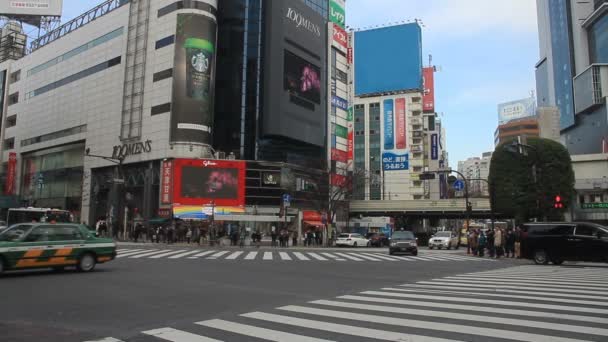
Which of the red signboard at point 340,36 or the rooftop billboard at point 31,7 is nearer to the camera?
the rooftop billboard at point 31,7

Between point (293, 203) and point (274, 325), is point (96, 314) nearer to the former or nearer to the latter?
point (274, 325)

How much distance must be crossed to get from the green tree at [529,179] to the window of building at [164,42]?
1440 inches

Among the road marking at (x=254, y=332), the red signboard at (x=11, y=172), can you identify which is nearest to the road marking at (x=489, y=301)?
the road marking at (x=254, y=332)

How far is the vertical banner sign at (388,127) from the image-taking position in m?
99.2

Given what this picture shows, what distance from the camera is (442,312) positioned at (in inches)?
312

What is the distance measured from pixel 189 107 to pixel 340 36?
30256mm

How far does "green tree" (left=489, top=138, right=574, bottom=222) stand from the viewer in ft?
121

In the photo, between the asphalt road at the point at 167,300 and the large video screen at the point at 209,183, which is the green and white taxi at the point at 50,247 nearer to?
the asphalt road at the point at 167,300

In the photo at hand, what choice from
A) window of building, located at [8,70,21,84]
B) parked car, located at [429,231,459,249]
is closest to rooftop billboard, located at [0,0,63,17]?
window of building, located at [8,70,21,84]

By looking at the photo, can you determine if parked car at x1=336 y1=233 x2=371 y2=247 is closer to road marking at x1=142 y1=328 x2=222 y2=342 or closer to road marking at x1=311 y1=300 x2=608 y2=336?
road marking at x1=311 y1=300 x2=608 y2=336

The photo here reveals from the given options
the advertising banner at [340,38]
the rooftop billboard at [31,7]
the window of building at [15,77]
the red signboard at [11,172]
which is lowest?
the red signboard at [11,172]

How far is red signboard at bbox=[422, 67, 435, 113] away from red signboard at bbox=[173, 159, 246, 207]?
62209 mm

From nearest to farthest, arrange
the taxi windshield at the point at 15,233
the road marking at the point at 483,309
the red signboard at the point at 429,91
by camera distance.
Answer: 1. the road marking at the point at 483,309
2. the taxi windshield at the point at 15,233
3. the red signboard at the point at 429,91

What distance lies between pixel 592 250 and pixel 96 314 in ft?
62.8
